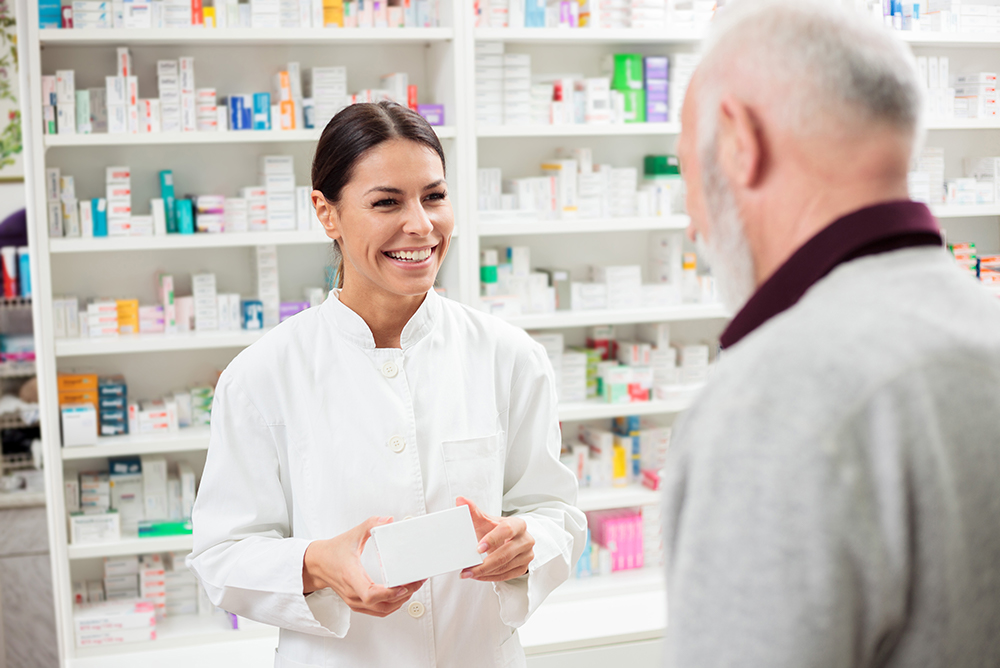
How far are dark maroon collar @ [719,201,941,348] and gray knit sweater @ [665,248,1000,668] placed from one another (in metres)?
0.04

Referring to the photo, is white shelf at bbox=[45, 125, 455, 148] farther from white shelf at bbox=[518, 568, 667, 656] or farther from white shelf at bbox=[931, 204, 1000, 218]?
white shelf at bbox=[931, 204, 1000, 218]

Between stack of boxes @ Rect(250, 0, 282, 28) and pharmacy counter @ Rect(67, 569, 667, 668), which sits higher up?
stack of boxes @ Rect(250, 0, 282, 28)

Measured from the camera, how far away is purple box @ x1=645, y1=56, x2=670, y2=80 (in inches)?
136

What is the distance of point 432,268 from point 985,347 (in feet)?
3.50

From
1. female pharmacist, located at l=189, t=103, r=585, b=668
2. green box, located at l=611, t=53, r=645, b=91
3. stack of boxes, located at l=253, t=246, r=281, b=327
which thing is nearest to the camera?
female pharmacist, located at l=189, t=103, r=585, b=668

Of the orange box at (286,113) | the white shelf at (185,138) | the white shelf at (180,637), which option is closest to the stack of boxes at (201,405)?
the white shelf at (180,637)

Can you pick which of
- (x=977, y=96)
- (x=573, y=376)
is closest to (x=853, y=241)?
(x=573, y=376)

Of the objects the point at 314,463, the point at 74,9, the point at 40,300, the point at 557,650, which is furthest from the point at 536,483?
A: the point at 74,9

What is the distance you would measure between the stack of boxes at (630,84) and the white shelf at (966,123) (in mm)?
1178

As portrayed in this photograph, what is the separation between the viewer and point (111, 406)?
10.3ft

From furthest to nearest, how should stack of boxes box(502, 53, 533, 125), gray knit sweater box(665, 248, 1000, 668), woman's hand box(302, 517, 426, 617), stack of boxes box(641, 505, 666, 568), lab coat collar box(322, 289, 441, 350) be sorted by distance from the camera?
stack of boxes box(641, 505, 666, 568) → stack of boxes box(502, 53, 533, 125) → lab coat collar box(322, 289, 441, 350) → woman's hand box(302, 517, 426, 617) → gray knit sweater box(665, 248, 1000, 668)

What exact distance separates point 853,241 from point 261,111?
2.78m

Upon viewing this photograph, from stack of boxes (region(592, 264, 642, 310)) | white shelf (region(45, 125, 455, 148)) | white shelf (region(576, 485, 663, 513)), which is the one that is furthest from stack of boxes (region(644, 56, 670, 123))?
white shelf (region(576, 485, 663, 513))

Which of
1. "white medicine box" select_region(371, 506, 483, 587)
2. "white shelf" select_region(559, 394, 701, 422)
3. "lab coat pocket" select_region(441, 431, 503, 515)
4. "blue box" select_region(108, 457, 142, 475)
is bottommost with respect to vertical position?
"blue box" select_region(108, 457, 142, 475)
